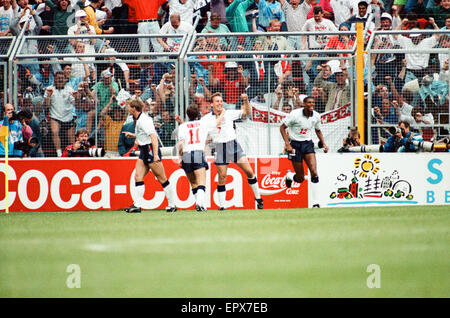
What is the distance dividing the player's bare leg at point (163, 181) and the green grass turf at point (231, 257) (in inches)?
140

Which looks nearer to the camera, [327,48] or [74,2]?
[327,48]

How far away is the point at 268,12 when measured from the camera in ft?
69.4

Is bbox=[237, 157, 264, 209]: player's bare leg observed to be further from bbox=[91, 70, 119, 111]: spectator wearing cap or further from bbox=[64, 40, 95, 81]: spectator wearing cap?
bbox=[64, 40, 95, 81]: spectator wearing cap

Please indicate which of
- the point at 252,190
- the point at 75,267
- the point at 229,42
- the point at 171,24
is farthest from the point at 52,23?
the point at 75,267

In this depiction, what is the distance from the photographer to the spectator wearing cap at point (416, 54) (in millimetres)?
17547

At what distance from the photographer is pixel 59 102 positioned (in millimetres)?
18031

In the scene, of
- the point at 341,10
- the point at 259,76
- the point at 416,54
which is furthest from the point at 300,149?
the point at 341,10

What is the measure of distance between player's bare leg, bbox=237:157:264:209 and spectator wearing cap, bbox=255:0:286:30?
17.9 ft

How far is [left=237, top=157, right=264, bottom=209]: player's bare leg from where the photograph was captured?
1675 cm

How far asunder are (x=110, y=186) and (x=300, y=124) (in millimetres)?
4484

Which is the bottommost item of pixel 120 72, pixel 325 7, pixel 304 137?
pixel 304 137

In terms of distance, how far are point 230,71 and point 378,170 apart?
13.1 feet

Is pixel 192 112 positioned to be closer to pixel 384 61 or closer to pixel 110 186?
pixel 110 186

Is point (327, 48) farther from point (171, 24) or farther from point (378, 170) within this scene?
point (171, 24)
